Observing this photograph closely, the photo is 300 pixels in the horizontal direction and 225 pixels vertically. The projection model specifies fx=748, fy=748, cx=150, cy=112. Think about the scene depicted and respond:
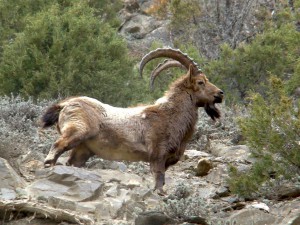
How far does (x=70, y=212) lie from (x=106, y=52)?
11.3m

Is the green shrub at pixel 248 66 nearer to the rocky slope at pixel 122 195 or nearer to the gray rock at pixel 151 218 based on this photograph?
the rocky slope at pixel 122 195

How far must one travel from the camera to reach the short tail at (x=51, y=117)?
9.30m

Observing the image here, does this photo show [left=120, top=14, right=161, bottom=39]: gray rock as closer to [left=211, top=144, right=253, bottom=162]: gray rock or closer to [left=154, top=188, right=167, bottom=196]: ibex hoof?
[left=211, top=144, right=253, bottom=162]: gray rock

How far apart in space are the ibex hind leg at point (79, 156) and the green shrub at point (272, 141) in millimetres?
2033

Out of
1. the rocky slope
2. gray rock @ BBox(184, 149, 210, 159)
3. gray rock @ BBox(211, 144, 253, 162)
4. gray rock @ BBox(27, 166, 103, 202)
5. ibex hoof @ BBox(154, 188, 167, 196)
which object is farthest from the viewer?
gray rock @ BBox(184, 149, 210, 159)

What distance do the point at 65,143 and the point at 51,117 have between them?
0.52 m

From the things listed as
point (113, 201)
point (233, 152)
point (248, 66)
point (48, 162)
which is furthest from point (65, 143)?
point (248, 66)

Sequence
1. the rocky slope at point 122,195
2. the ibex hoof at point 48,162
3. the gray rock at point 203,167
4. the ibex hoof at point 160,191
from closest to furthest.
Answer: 1. the rocky slope at point 122,195
2. the ibex hoof at point 48,162
3. the ibex hoof at point 160,191
4. the gray rock at point 203,167

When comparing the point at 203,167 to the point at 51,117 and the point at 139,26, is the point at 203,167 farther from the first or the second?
the point at 139,26

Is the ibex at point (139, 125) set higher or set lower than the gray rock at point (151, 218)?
lower

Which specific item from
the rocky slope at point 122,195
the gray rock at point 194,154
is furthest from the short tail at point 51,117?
the gray rock at point 194,154

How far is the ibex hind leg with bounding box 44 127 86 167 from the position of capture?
8914mm

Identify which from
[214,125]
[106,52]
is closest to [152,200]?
[214,125]

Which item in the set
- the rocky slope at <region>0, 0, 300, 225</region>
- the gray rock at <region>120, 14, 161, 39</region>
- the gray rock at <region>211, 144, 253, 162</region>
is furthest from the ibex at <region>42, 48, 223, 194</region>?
the gray rock at <region>120, 14, 161, 39</region>
